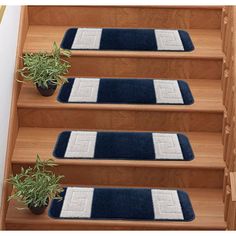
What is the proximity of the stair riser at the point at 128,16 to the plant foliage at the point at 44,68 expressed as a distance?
570mm

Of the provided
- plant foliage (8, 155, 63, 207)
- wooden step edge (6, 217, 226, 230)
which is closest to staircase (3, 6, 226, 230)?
wooden step edge (6, 217, 226, 230)

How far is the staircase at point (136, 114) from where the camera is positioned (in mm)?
3459

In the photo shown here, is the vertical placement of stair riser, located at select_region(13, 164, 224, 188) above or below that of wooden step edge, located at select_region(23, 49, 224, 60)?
below

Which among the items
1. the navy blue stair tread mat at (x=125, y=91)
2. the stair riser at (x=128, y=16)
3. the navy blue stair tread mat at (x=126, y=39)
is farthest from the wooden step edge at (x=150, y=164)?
the stair riser at (x=128, y=16)

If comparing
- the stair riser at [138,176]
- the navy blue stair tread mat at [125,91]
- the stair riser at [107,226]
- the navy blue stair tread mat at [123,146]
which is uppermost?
the navy blue stair tread mat at [125,91]

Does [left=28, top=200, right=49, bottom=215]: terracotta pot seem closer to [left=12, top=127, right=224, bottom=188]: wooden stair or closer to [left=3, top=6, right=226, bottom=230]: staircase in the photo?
[left=3, top=6, right=226, bottom=230]: staircase

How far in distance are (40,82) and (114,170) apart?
2.76 ft

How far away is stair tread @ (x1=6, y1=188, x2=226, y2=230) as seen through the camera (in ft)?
10.5

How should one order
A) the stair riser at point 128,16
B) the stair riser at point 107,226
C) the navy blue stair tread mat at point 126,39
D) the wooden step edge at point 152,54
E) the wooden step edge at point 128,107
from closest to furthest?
the stair riser at point 107,226
the wooden step edge at point 128,107
the wooden step edge at point 152,54
the navy blue stair tread mat at point 126,39
the stair riser at point 128,16

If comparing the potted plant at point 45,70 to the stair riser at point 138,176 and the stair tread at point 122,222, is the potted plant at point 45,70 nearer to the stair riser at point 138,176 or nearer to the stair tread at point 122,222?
the stair riser at point 138,176

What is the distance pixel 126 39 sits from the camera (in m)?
4.15

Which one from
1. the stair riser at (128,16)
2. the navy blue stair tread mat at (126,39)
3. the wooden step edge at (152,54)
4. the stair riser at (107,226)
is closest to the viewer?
the stair riser at (107,226)

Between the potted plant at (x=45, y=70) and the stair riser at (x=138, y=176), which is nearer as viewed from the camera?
the stair riser at (x=138, y=176)

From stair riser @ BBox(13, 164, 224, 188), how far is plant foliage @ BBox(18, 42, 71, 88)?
0.64m
